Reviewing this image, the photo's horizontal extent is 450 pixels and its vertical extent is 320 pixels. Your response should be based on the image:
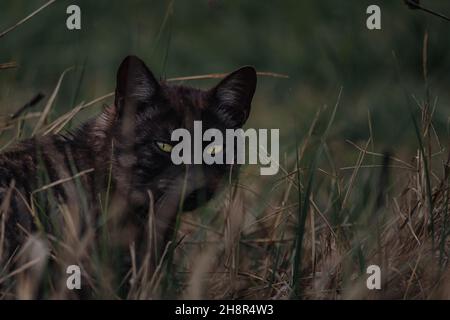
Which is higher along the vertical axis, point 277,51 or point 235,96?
point 277,51

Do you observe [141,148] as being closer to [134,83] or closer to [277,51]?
[134,83]

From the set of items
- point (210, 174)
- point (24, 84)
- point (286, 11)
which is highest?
point (286, 11)

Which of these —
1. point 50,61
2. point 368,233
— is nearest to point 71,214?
point 368,233

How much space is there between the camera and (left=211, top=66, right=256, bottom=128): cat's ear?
3.43m

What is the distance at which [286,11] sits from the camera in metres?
6.86

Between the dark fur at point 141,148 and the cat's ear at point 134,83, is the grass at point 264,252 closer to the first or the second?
the dark fur at point 141,148

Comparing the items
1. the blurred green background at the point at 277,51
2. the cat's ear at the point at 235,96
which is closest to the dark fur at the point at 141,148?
the cat's ear at the point at 235,96

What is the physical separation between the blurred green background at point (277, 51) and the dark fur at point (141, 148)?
1.64m

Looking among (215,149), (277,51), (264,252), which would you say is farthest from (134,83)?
(277,51)

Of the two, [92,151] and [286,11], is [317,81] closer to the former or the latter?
[286,11]

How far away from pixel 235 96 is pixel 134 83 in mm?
392

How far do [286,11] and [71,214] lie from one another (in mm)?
4172

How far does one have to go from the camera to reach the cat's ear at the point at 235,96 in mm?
3430

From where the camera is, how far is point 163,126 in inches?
134
